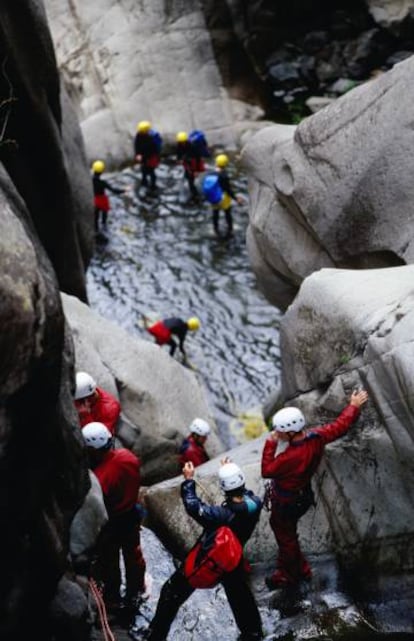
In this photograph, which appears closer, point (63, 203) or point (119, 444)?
point (119, 444)

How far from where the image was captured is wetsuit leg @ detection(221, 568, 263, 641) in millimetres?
7480

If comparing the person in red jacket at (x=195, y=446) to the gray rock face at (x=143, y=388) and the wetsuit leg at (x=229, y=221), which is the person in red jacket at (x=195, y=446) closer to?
the gray rock face at (x=143, y=388)

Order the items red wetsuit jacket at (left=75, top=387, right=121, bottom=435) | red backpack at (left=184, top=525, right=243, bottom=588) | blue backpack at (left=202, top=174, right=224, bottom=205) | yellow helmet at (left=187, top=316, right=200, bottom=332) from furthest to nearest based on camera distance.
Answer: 1. blue backpack at (left=202, top=174, right=224, bottom=205)
2. yellow helmet at (left=187, top=316, right=200, bottom=332)
3. red wetsuit jacket at (left=75, top=387, right=121, bottom=435)
4. red backpack at (left=184, top=525, right=243, bottom=588)

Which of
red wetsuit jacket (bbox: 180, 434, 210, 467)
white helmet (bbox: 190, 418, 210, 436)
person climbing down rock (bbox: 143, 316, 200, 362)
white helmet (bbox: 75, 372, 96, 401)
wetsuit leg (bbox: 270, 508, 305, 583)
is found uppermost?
white helmet (bbox: 75, 372, 96, 401)

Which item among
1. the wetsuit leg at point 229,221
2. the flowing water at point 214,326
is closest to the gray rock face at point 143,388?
the flowing water at point 214,326

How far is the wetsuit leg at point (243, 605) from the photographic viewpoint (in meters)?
7.48

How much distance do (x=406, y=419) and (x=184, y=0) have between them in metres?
20.8

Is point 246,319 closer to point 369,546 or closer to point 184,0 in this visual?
point 369,546

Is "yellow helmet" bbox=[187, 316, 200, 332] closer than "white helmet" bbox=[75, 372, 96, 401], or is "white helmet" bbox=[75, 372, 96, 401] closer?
"white helmet" bbox=[75, 372, 96, 401]

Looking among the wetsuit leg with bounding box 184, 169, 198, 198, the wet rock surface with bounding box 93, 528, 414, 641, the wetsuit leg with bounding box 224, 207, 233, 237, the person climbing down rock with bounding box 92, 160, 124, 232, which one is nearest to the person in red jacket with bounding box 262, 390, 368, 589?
the wet rock surface with bounding box 93, 528, 414, 641

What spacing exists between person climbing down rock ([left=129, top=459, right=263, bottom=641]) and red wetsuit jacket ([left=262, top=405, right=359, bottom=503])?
1.78 feet

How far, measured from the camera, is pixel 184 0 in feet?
84.1

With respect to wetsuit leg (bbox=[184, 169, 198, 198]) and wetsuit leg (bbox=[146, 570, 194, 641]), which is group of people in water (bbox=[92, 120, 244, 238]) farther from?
wetsuit leg (bbox=[146, 570, 194, 641])

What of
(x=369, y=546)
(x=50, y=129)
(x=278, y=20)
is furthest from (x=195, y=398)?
(x=278, y=20)
